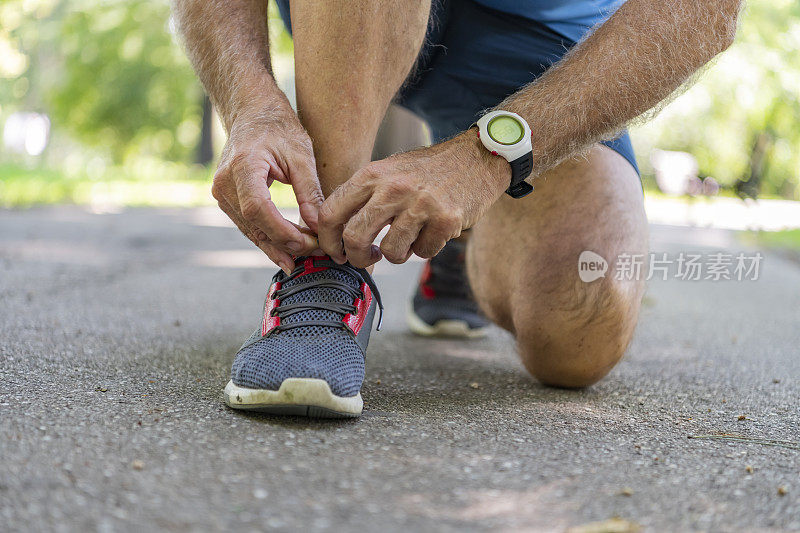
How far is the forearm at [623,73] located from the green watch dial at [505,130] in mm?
40

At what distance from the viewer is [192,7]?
1.57m

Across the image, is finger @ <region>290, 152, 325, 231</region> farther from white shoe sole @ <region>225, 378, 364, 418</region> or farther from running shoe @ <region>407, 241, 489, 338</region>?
running shoe @ <region>407, 241, 489, 338</region>

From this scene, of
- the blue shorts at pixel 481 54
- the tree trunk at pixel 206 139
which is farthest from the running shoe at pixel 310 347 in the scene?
the tree trunk at pixel 206 139

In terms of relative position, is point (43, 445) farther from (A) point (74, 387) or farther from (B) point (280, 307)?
(B) point (280, 307)

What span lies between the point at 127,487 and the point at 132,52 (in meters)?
14.8

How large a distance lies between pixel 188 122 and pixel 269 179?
18.6 metres

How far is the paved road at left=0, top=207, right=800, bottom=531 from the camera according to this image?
90 cm

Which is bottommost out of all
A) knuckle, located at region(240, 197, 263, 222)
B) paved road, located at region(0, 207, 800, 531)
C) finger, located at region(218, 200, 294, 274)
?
paved road, located at region(0, 207, 800, 531)

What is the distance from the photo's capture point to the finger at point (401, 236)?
1.19 metres

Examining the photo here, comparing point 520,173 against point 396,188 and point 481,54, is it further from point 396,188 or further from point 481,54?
point 481,54

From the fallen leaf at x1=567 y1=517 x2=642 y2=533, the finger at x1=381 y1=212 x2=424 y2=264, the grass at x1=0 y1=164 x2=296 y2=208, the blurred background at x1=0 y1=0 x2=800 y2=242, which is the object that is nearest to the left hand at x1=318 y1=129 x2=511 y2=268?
the finger at x1=381 y1=212 x2=424 y2=264

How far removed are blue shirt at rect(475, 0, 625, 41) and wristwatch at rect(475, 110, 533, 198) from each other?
49 cm

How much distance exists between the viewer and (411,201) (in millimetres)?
1186

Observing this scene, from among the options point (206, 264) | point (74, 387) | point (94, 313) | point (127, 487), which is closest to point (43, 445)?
A: point (127, 487)
